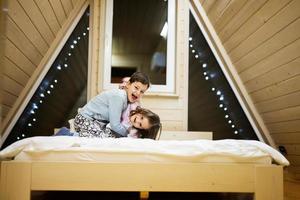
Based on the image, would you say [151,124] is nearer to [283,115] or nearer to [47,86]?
[283,115]

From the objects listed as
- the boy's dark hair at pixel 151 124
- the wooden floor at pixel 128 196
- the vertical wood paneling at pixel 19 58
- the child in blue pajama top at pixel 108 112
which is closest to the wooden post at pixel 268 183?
the wooden floor at pixel 128 196

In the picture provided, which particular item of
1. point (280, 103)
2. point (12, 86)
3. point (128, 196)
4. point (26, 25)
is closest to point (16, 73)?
point (12, 86)

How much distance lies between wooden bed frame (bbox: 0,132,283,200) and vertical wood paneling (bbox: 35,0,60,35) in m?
1.27

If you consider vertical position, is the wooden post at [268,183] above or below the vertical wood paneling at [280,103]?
below

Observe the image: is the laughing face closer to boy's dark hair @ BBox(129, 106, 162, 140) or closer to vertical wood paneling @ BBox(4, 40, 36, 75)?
boy's dark hair @ BBox(129, 106, 162, 140)

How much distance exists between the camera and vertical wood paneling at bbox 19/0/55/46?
7.00ft

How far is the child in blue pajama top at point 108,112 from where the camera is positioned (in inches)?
81.6

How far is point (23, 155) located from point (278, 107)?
2.09 m

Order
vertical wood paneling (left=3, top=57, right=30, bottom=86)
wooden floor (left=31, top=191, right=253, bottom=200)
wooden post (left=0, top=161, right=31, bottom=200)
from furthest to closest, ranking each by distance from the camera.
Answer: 1. vertical wood paneling (left=3, top=57, right=30, bottom=86)
2. wooden floor (left=31, top=191, right=253, bottom=200)
3. wooden post (left=0, top=161, right=31, bottom=200)

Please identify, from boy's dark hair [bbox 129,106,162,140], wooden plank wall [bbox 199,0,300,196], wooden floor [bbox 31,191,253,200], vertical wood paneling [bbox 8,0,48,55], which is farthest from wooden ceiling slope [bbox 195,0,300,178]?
vertical wood paneling [bbox 8,0,48,55]

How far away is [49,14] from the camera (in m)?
2.53

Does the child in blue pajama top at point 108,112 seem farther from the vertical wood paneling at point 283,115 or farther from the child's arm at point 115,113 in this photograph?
the vertical wood paneling at point 283,115

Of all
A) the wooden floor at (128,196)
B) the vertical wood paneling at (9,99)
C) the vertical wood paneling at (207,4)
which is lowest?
the wooden floor at (128,196)

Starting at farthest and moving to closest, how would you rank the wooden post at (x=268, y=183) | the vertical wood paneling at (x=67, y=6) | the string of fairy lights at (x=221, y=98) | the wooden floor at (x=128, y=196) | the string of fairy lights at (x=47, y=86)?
the string of fairy lights at (x=221, y=98) < the string of fairy lights at (x=47, y=86) < the vertical wood paneling at (x=67, y=6) < the wooden floor at (x=128, y=196) < the wooden post at (x=268, y=183)
